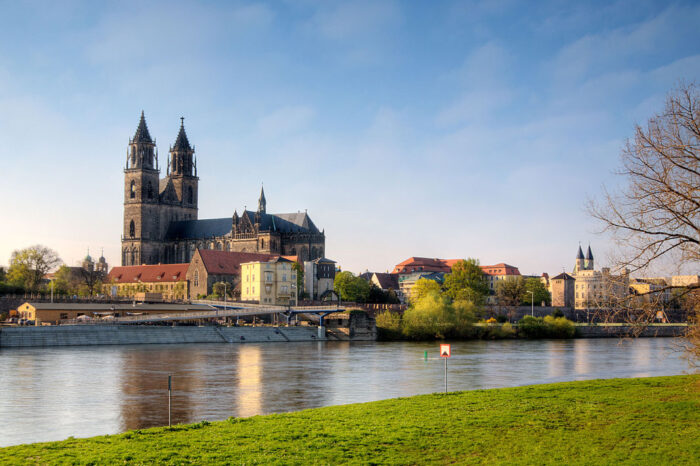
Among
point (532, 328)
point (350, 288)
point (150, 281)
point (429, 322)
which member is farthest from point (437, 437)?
point (150, 281)

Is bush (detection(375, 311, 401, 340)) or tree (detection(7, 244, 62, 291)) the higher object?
tree (detection(7, 244, 62, 291))

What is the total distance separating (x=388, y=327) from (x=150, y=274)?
→ 55004 mm

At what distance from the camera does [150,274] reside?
12019cm

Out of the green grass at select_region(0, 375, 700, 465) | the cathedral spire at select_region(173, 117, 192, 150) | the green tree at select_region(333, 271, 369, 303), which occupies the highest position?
the cathedral spire at select_region(173, 117, 192, 150)

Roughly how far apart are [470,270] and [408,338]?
97.9 feet

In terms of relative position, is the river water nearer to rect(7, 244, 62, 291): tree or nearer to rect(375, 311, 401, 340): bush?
rect(375, 311, 401, 340): bush

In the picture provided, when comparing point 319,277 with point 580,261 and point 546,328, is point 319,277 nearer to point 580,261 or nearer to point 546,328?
point 546,328

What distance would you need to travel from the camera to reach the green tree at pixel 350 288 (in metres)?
112

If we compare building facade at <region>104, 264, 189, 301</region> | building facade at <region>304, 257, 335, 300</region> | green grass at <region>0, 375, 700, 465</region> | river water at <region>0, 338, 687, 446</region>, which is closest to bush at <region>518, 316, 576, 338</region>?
river water at <region>0, 338, 687, 446</region>

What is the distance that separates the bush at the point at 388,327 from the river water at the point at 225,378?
842 inches

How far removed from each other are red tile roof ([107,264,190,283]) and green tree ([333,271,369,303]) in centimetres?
2389

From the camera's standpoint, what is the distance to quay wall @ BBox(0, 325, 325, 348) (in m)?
58.6

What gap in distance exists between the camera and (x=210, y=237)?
140 m

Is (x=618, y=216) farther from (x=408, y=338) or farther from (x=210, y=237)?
(x=210, y=237)
